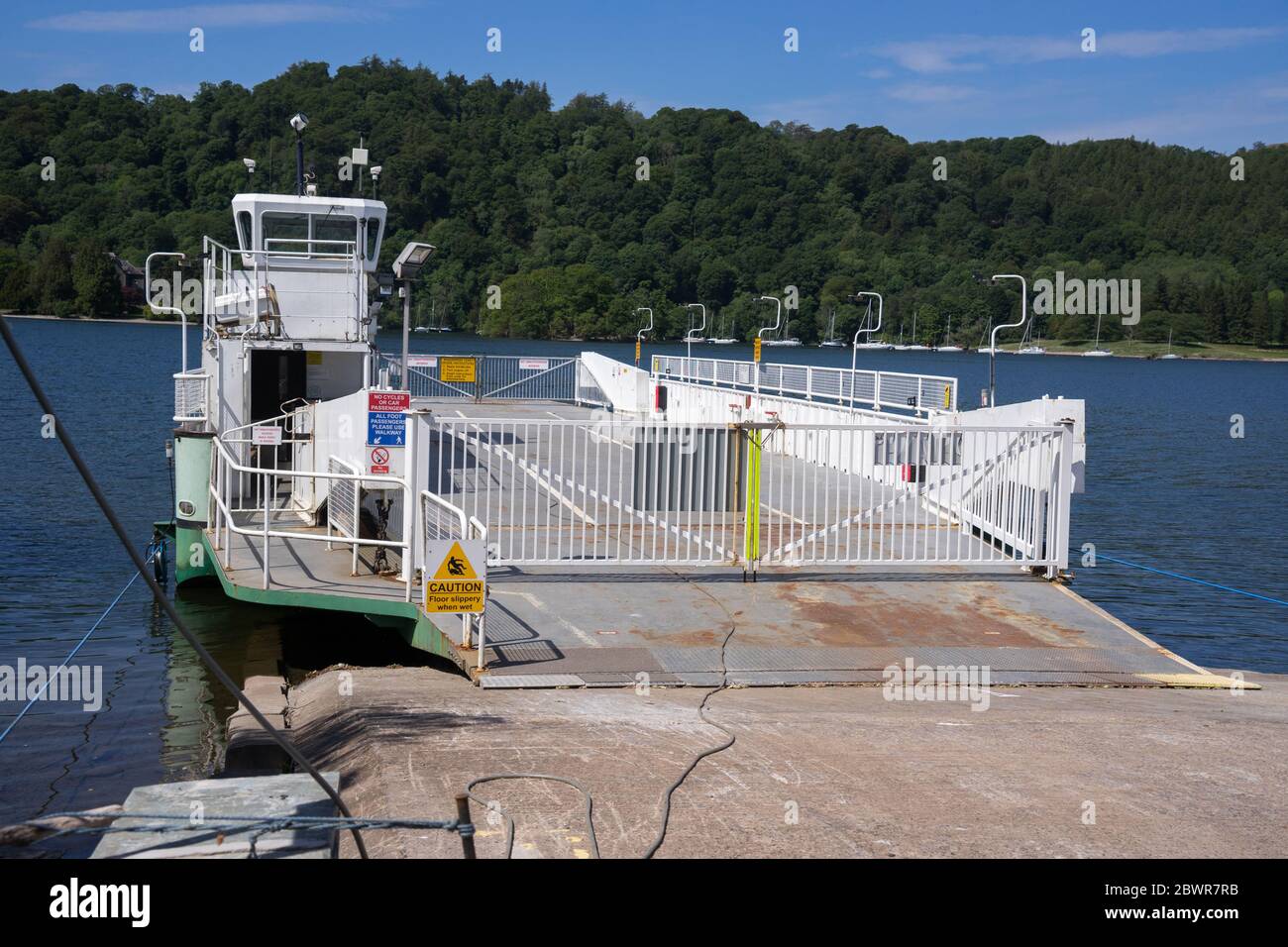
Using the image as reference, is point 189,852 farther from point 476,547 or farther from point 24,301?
point 24,301

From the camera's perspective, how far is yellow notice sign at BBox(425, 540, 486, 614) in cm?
945

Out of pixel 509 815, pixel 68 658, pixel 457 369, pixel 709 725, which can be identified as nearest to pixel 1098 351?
pixel 457 369

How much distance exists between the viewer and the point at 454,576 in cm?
951

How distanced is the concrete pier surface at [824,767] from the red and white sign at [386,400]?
126 inches

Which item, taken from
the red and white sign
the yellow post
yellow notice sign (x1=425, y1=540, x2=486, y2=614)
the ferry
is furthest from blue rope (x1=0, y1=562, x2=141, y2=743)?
the yellow post

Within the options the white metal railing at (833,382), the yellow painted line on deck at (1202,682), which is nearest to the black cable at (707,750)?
the yellow painted line on deck at (1202,682)

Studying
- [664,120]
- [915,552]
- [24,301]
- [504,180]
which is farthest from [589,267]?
[915,552]

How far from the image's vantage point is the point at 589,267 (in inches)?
5192

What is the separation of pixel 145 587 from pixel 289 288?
5510 millimetres

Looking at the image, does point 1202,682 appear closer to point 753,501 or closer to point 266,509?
point 753,501

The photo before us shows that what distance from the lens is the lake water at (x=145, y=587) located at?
37.8 ft

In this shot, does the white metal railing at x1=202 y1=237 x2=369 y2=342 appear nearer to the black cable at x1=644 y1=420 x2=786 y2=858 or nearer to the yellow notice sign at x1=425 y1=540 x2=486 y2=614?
the black cable at x1=644 y1=420 x2=786 y2=858

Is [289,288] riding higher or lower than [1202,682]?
higher

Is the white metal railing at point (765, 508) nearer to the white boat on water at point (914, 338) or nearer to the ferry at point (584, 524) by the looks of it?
the ferry at point (584, 524)
